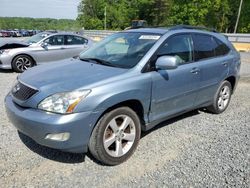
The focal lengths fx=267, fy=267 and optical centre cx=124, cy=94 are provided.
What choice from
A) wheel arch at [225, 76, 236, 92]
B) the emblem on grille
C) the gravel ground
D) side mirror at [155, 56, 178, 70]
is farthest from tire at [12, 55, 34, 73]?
side mirror at [155, 56, 178, 70]

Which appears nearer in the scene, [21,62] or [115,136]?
[115,136]

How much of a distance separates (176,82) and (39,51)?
6.76 meters

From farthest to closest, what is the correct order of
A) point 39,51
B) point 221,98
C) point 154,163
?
point 39,51
point 221,98
point 154,163

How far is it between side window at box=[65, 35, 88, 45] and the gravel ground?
612cm

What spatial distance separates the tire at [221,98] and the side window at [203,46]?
75 cm

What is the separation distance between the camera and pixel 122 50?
13.5ft

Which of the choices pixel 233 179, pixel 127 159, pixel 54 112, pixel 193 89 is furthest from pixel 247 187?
pixel 54 112

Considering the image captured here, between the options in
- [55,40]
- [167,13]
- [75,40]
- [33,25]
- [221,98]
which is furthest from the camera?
[33,25]

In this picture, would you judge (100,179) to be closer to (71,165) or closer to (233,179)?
(71,165)

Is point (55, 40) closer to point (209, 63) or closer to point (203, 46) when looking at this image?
point (203, 46)

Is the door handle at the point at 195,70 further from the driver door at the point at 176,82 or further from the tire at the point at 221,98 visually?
the tire at the point at 221,98

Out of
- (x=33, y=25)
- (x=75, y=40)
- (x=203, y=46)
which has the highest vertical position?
(x=203, y=46)

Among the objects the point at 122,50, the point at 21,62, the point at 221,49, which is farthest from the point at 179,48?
the point at 21,62

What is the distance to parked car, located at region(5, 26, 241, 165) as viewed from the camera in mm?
2969
